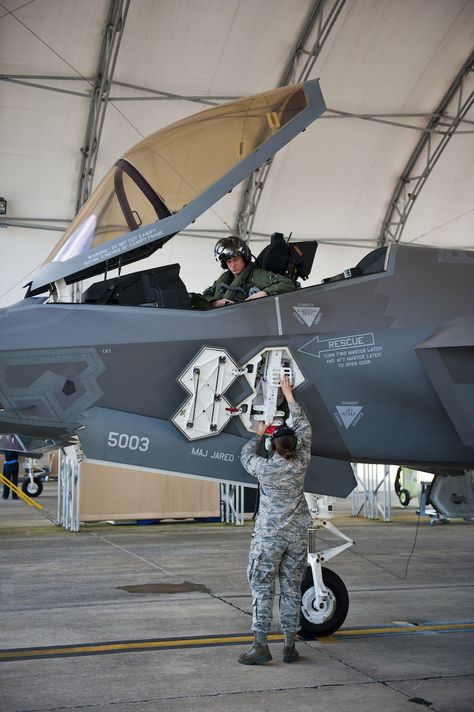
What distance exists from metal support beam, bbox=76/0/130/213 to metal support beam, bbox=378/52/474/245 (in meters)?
9.80

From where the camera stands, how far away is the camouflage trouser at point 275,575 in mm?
6070

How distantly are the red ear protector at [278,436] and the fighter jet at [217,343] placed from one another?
0.15m

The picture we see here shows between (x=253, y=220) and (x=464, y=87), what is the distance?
732cm

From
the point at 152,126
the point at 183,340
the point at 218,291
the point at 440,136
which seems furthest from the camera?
the point at 440,136

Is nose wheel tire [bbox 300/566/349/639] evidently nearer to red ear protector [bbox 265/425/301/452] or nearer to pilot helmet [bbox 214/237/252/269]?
red ear protector [bbox 265/425/301/452]

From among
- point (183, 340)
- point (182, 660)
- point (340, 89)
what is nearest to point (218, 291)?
point (183, 340)

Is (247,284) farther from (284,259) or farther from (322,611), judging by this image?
(322,611)

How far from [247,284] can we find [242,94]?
17.4 m

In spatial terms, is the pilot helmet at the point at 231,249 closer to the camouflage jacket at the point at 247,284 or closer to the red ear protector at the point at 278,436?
the camouflage jacket at the point at 247,284

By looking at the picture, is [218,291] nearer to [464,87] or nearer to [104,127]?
[104,127]

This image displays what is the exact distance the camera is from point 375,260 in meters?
6.64

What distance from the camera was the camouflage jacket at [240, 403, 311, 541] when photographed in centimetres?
612

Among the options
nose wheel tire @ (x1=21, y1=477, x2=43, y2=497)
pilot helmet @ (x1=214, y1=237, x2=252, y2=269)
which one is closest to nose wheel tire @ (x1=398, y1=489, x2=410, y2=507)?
nose wheel tire @ (x1=21, y1=477, x2=43, y2=497)

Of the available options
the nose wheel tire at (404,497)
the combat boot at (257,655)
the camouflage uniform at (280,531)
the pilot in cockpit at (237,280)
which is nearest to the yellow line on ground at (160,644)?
the combat boot at (257,655)
